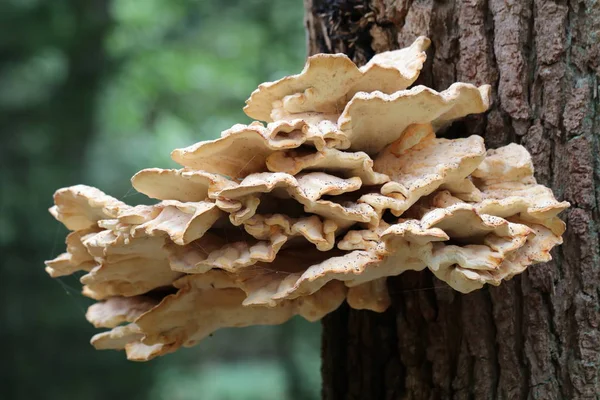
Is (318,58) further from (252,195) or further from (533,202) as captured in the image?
(533,202)

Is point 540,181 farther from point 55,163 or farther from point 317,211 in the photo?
point 55,163

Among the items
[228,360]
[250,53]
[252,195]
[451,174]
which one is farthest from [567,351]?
[228,360]

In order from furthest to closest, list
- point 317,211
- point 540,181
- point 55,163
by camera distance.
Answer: point 55,163, point 540,181, point 317,211

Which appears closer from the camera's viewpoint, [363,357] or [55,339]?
[363,357]

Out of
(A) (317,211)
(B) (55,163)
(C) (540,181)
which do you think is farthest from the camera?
(B) (55,163)

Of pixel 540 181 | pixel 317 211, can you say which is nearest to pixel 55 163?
pixel 317 211

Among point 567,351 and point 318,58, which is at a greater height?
point 318,58

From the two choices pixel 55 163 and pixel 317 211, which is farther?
pixel 55 163
